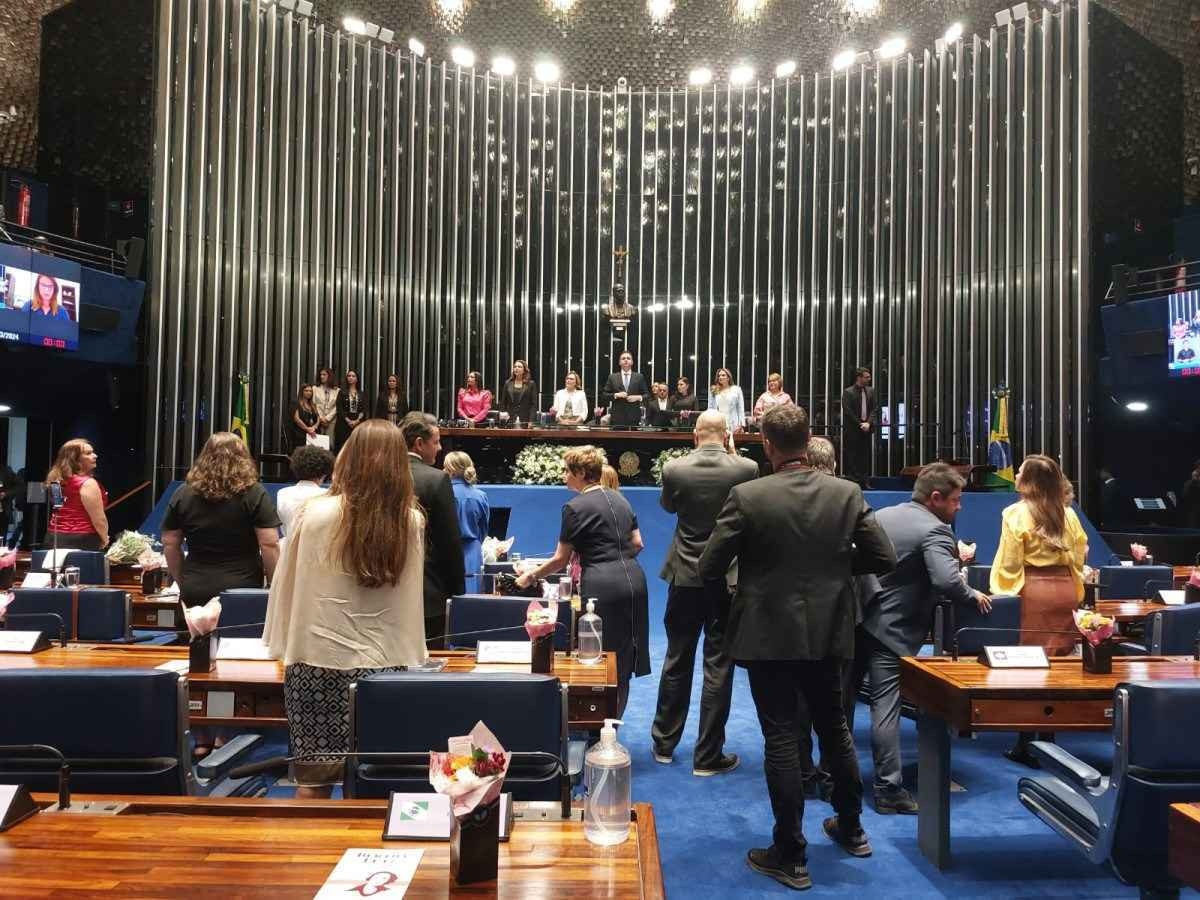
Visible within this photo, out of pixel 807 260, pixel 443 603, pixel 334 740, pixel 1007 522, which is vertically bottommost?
pixel 334 740

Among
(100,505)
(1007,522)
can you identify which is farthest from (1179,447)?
(100,505)

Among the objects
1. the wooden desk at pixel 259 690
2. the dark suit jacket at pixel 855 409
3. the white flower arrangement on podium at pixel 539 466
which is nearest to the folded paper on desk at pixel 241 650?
the wooden desk at pixel 259 690

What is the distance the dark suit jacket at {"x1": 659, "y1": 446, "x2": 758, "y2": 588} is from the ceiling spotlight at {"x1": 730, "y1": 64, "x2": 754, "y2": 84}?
11670 mm

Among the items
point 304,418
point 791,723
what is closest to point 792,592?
point 791,723

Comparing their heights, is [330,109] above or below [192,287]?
above

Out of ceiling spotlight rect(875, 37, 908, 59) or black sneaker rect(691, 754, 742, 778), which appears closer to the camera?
black sneaker rect(691, 754, 742, 778)

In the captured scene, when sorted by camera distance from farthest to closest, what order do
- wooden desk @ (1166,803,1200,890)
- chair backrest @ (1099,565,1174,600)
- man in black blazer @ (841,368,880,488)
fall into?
man in black blazer @ (841,368,880,488) < chair backrest @ (1099,565,1174,600) < wooden desk @ (1166,803,1200,890)

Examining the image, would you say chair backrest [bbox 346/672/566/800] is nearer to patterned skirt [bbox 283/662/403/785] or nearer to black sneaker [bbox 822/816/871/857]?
patterned skirt [bbox 283/662/403/785]

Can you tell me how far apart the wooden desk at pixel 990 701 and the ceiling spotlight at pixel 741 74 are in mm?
12627

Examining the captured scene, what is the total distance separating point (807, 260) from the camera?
45.4ft

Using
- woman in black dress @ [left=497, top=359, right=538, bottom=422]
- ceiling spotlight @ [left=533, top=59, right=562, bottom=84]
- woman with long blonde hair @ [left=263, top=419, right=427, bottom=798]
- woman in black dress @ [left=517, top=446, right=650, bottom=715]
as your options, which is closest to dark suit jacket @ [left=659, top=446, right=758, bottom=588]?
woman in black dress @ [left=517, top=446, right=650, bottom=715]

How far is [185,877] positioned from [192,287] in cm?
1155

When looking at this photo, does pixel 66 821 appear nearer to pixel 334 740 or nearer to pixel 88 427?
pixel 334 740

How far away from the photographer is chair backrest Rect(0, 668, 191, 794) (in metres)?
1.97
